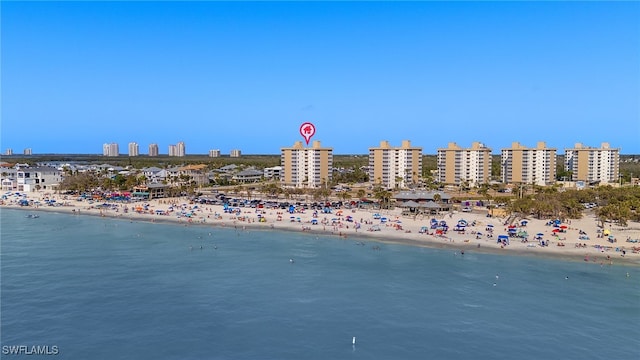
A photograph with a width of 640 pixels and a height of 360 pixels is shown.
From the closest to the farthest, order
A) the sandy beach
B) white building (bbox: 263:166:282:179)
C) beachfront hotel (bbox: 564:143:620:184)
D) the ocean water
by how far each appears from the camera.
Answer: the ocean water, the sandy beach, beachfront hotel (bbox: 564:143:620:184), white building (bbox: 263:166:282:179)

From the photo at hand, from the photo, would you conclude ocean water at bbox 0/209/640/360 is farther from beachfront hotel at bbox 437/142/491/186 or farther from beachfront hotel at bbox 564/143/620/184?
beachfront hotel at bbox 564/143/620/184

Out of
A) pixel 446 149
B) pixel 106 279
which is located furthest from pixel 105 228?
pixel 446 149

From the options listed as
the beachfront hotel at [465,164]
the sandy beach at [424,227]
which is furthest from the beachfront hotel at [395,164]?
the sandy beach at [424,227]

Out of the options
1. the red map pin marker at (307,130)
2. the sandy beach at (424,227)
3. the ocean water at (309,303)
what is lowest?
the ocean water at (309,303)

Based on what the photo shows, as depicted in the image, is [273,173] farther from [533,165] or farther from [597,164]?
[597,164]

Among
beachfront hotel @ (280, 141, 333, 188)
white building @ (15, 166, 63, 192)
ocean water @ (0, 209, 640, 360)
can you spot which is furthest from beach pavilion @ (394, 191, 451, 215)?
white building @ (15, 166, 63, 192)

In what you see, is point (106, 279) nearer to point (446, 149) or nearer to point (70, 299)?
point (70, 299)

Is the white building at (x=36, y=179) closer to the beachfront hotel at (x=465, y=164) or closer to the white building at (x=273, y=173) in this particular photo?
the white building at (x=273, y=173)
